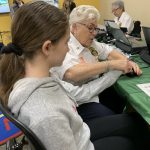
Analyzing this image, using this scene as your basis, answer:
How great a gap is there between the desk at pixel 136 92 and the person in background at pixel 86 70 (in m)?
0.05

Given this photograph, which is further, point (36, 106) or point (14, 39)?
point (14, 39)

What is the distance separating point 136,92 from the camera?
4.15 feet

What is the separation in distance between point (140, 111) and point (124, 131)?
0.81ft

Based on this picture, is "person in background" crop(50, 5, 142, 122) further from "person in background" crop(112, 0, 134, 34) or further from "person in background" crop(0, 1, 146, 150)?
"person in background" crop(112, 0, 134, 34)

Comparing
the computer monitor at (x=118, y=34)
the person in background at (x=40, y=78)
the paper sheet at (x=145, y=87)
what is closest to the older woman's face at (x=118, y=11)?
the computer monitor at (x=118, y=34)

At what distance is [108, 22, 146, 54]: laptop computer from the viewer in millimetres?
1943

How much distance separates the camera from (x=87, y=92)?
1434 mm

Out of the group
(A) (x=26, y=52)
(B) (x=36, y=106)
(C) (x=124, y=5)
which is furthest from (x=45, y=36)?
(C) (x=124, y=5)

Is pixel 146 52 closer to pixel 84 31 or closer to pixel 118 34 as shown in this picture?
pixel 118 34

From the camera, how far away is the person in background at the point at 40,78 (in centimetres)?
73

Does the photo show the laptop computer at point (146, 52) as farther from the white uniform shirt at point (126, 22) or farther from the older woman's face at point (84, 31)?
the white uniform shirt at point (126, 22)

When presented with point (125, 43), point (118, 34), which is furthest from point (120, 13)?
point (125, 43)

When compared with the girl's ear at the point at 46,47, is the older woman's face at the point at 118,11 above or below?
below

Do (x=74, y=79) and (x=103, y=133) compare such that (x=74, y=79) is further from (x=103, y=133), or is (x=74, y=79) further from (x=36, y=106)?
(x=36, y=106)
